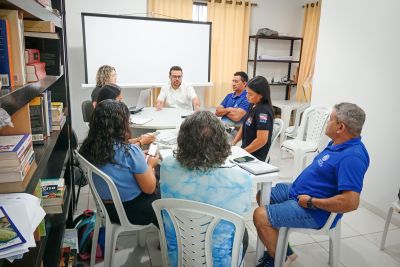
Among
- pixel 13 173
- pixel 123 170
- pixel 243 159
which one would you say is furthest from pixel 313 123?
pixel 13 173

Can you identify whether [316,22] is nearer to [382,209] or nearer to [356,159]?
[382,209]

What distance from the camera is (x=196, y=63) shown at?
506 centimetres

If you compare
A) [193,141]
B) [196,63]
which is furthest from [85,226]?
[196,63]

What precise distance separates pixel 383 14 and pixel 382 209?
1.78 metres

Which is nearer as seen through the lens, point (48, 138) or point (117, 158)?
point (48, 138)

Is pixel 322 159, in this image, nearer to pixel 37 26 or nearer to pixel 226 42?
pixel 37 26

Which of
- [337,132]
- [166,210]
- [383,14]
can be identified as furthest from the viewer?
[383,14]

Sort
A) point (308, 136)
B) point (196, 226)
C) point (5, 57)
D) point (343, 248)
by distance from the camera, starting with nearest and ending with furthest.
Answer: point (5, 57) < point (196, 226) < point (343, 248) < point (308, 136)

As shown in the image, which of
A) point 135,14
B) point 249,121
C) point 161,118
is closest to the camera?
point 249,121

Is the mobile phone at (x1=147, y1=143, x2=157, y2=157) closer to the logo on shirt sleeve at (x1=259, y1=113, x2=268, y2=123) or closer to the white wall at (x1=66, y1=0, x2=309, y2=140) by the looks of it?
the logo on shirt sleeve at (x1=259, y1=113, x2=268, y2=123)

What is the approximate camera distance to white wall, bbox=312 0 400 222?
2775 mm

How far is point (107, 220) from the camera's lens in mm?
1867

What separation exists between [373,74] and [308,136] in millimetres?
1102

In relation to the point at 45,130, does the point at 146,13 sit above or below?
above
